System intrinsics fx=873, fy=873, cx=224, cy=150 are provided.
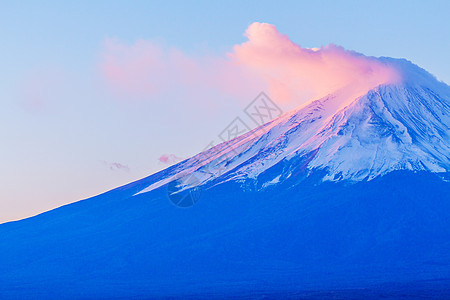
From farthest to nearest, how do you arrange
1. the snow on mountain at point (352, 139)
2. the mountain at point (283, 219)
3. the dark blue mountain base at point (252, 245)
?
the snow on mountain at point (352, 139) < the mountain at point (283, 219) < the dark blue mountain base at point (252, 245)

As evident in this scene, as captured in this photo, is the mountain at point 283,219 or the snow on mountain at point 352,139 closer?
the mountain at point 283,219

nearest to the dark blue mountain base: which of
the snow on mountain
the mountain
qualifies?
the mountain

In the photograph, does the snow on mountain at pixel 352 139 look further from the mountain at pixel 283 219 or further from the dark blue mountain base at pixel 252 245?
the dark blue mountain base at pixel 252 245

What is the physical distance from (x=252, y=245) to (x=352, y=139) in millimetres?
20053

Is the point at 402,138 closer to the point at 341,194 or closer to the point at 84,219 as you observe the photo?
the point at 341,194

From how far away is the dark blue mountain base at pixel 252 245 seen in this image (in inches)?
3034

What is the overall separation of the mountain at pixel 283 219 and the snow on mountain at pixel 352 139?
21 centimetres

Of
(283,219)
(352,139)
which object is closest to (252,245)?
(283,219)

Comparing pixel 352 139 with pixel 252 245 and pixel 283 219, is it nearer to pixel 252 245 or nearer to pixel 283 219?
pixel 283 219

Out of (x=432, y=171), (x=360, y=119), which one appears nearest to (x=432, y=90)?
(x=360, y=119)

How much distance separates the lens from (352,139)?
340 ft

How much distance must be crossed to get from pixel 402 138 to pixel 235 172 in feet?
68.7

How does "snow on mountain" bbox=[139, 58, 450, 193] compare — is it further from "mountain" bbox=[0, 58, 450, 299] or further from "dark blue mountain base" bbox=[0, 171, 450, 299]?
"dark blue mountain base" bbox=[0, 171, 450, 299]

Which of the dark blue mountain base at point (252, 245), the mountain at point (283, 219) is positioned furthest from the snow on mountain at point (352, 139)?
the dark blue mountain base at point (252, 245)
